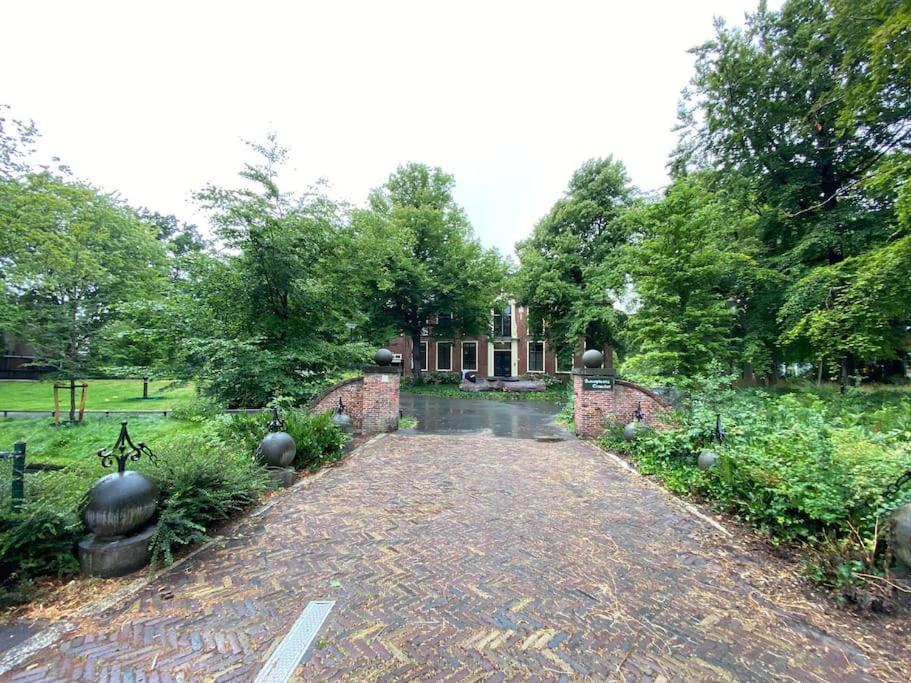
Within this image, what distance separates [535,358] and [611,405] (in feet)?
66.3

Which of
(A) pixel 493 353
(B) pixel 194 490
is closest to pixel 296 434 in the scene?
(B) pixel 194 490

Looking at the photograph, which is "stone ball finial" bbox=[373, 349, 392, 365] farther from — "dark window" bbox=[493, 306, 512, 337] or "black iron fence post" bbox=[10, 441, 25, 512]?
"dark window" bbox=[493, 306, 512, 337]

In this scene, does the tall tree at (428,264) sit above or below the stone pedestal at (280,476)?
above

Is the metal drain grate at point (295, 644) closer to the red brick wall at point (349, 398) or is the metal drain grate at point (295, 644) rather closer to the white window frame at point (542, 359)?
the red brick wall at point (349, 398)

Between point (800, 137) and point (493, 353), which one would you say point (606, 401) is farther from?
point (493, 353)

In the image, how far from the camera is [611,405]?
8.47 metres

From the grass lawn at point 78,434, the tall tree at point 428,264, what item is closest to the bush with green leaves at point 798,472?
the grass lawn at point 78,434

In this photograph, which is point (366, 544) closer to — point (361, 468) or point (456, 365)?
point (361, 468)

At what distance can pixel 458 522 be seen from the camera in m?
3.88

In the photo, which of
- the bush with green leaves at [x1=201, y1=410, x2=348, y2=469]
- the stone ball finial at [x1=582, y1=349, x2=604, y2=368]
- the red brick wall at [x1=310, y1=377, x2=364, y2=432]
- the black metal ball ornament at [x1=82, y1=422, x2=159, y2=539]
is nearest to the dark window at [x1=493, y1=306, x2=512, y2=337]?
the stone ball finial at [x1=582, y1=349, x2=604, y2=368]

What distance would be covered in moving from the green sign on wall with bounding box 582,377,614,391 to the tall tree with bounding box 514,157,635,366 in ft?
33.2

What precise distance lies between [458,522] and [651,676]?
219cm

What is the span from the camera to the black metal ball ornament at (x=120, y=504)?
2750 mm

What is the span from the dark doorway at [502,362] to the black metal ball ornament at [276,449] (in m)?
24.5
